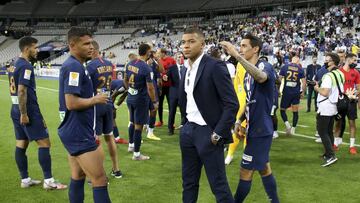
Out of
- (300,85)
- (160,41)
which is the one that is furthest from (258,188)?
(160,41)

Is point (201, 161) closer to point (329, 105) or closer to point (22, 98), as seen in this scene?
point (22, 98)

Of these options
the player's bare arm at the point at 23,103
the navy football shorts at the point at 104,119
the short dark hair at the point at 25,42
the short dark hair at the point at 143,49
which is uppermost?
the short dark hair at the point at 25,42

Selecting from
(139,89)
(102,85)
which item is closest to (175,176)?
(139,89)

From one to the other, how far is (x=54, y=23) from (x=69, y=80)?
197ft

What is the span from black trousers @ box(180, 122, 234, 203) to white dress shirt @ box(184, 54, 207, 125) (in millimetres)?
64

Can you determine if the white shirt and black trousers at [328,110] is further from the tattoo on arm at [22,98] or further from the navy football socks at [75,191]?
the tattoo on arm at [22,98]

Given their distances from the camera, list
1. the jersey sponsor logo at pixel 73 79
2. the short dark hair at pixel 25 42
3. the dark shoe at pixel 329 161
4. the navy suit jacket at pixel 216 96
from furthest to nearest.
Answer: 1. the dark shoe at pixel 329 161
2. the short dark hair at pixel 25 42
3. the jersey sponsor logo at pixel 73 79
4. the navy suit jacket at pixel 216 96

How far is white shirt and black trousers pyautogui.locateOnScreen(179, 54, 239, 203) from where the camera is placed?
4.09 meters

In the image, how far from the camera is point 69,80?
4.19 metres

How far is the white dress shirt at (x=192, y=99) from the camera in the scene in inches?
166

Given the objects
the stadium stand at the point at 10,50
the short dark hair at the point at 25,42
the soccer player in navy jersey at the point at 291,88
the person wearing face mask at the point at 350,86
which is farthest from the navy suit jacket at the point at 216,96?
the stadium stand at the point at 10,50

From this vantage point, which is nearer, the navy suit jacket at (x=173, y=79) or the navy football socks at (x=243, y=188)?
the navy football socks at (x=243, y=188)

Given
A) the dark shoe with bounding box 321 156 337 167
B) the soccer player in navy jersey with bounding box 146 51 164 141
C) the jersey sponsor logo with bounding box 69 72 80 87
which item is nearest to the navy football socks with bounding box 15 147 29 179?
the jersey sponsor logo with bounding box 69 72 80 87

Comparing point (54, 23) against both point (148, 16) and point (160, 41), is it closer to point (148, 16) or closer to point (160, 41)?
point (148, 16)
